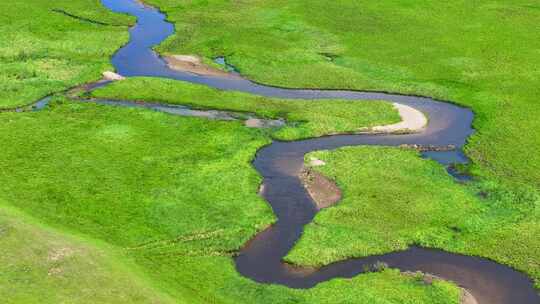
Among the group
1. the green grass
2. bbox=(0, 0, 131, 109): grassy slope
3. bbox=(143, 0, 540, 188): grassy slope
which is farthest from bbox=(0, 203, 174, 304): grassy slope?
bbox=(143, 0, 540, 188): grassy slope

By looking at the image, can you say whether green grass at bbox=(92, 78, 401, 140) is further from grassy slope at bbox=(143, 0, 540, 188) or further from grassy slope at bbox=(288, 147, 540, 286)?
grassy slope at bbox=(288, 147, 540, 286)

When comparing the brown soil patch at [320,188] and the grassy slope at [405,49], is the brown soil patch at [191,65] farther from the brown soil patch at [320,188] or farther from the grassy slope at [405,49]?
the brown soil patch at [320,188]

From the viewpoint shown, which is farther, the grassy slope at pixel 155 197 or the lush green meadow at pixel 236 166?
the lush green meadow at pixel 236 166

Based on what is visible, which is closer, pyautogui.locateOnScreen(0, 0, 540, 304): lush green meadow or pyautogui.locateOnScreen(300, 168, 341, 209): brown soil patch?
pyautogui.locateOnScreen(0, 0, 540, 304): lush green meadow

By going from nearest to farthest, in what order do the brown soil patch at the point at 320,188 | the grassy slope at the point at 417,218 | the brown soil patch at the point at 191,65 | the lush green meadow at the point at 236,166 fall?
the lush green meadow at the point at 236,166 < the grassy slope at the point at 417,218 < the brown soil patch at the point at 320,188 < the brown soil patch at the point at 191,65

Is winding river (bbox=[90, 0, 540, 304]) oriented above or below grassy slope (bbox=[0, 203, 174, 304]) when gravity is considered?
above

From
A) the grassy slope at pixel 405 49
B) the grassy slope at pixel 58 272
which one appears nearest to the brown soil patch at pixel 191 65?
the grassy slope at pixel 405 49

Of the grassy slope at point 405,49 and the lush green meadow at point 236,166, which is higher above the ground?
the grassy slope at point 405,49
